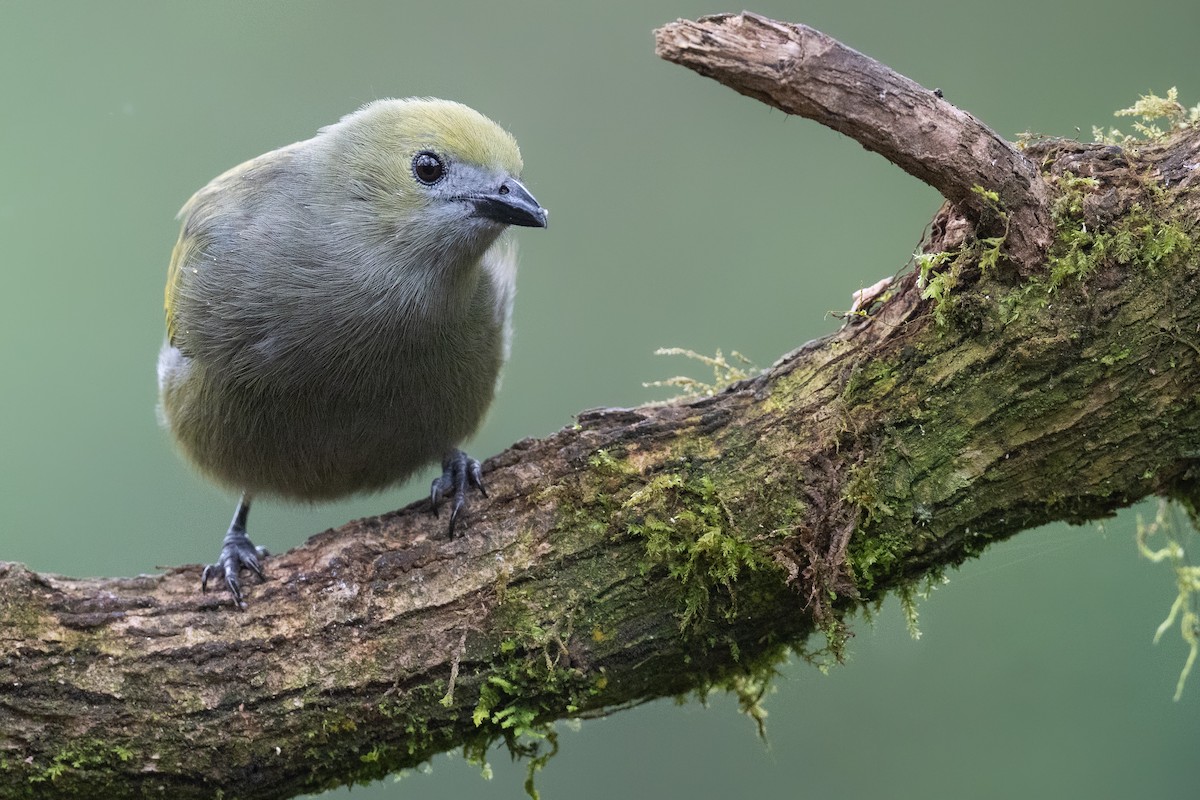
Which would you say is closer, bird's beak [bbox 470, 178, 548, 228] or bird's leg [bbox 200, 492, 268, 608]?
bird's leg [bbox 200, 492, 268, 608]

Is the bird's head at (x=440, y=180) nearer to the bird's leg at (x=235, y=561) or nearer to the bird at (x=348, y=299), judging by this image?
the bird at (x=348, y=299)

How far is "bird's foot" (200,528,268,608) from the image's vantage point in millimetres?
3270

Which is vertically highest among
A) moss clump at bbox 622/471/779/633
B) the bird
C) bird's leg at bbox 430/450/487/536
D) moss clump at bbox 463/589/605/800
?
the bird

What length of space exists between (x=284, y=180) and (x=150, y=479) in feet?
8.81

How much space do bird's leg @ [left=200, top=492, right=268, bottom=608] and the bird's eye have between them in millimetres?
1433

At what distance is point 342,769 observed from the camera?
3.04 meters

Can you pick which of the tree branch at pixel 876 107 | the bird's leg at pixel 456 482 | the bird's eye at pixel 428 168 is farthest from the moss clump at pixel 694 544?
the bird's eye at pixel 428 168

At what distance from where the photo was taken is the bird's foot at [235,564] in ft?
10.7

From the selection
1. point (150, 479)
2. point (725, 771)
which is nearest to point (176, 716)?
point (150, 479)

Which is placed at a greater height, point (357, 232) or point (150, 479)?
point (150, 479)

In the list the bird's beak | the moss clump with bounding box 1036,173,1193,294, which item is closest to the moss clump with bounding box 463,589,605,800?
the bird's beak

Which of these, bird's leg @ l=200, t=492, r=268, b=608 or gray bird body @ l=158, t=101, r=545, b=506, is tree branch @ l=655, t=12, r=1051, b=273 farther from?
bird's leg @ l=200, t=492, r=268, b=608

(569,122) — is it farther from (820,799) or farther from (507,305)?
(820,799)

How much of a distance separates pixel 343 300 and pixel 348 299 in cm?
2
